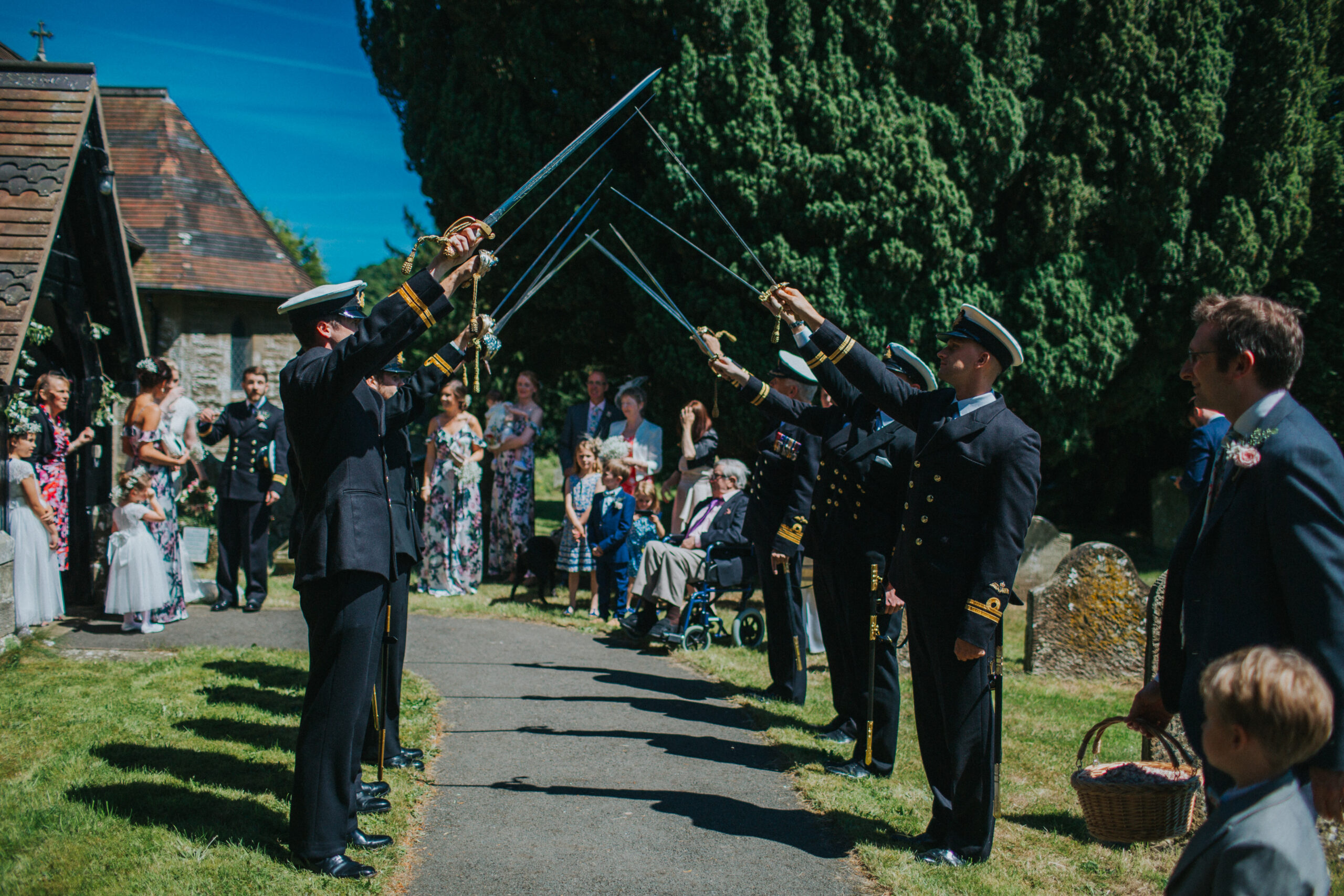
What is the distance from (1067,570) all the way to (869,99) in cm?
647

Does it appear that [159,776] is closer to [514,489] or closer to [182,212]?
[514,489]

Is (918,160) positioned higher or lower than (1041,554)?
higher

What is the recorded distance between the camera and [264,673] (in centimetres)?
700

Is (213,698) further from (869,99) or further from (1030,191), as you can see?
(1030,191)

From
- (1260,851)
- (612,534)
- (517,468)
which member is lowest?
(1260,851)

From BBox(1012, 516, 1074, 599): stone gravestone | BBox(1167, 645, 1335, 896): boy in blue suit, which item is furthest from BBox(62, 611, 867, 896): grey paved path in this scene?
BBox(1012, 516, 1074, 599): stone gravestone

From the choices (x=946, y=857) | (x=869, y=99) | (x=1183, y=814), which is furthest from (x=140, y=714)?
(x=869, y=99)

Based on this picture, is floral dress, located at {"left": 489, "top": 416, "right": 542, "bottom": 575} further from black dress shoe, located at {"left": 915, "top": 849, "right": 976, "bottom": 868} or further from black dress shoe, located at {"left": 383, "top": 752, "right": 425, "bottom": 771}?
black dress shoe, located at {"left": 915, "top": 849, "right": 976, "bottom": 868}

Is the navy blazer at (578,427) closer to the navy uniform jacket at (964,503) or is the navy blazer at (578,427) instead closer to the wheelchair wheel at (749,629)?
the wheelchair wheel at (749,629)

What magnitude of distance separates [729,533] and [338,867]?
5.37m

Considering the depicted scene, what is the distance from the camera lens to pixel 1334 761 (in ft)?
8.08

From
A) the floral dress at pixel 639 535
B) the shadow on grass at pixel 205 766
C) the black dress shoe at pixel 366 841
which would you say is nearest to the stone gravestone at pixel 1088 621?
the floral dress at pixel 639 535

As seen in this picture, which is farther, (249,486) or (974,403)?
(249,486)

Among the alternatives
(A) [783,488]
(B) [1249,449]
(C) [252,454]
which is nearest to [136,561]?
(C) [252,454]
